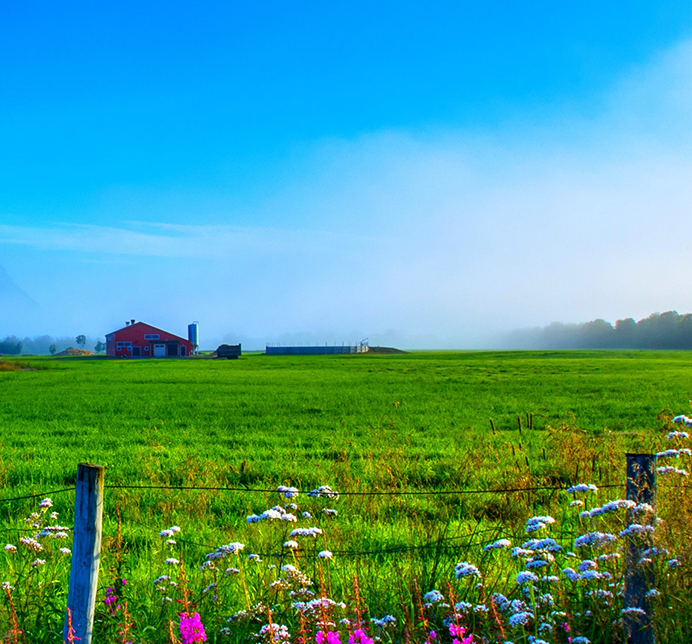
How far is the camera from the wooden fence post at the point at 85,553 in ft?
12.9

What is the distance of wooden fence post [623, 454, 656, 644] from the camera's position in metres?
3.99

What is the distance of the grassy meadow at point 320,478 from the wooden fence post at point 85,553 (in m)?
0.28

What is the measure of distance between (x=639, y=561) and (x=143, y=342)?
106054 millimetres

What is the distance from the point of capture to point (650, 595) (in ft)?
13.4

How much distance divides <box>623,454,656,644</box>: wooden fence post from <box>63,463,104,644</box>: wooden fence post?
3783 mm

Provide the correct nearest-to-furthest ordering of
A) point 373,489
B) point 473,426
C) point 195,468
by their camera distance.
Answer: point 373,489 → point 195,468 → point 473,426

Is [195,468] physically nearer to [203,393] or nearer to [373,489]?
[373,489]

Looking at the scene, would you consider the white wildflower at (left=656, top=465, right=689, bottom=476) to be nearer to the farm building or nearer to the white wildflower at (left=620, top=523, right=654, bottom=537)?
the white wildflower at (left=620, top=523, right=654, bottom=537)

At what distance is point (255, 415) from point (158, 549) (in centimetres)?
1549

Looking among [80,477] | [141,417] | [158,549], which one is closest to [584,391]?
[141,417]

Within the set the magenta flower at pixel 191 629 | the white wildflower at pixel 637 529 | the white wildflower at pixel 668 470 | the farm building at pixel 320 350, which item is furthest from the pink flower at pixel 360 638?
the farm building at pixel 320 350

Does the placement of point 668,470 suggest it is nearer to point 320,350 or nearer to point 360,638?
point 360,638

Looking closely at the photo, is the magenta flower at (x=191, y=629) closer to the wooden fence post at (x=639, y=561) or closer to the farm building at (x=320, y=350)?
the wooden fence post at (x=639, y=561)

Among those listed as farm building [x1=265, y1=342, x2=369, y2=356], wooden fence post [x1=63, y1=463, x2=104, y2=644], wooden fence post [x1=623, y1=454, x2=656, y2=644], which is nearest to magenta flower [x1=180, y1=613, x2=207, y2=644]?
wooden fence post [x1=63, y1=463, x2=104, y2=644]
